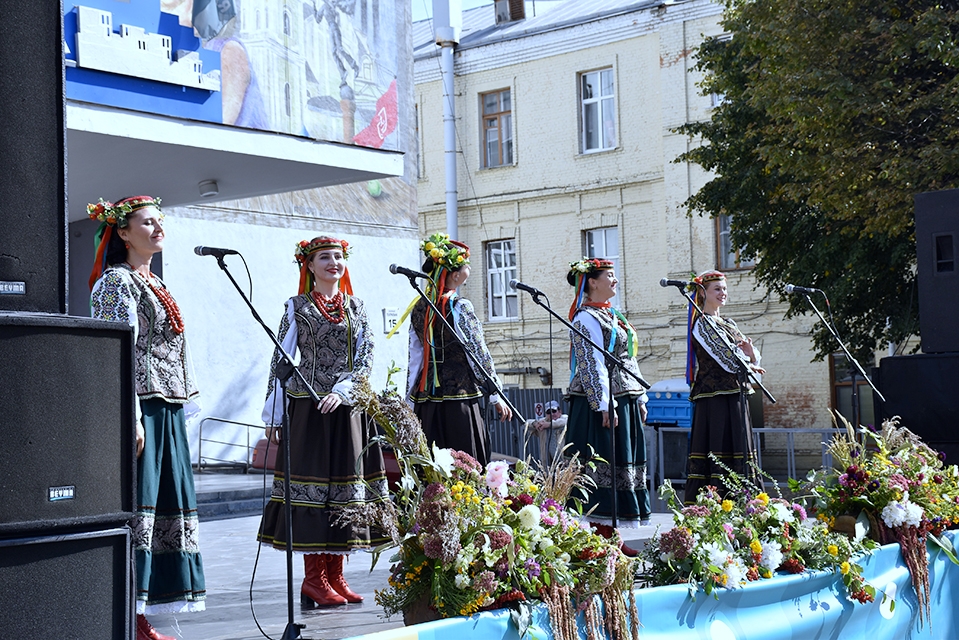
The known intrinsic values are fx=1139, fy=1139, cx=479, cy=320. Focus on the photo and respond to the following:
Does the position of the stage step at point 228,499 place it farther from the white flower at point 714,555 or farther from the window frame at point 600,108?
the window frame at point 600,108

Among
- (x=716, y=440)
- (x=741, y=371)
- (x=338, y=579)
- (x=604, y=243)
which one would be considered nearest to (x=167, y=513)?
(x=338, y=579)

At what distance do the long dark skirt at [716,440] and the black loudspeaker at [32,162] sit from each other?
237 inches

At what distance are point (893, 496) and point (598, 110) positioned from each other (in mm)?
19680

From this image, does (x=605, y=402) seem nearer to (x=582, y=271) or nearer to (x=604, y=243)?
(x=582, y=271)

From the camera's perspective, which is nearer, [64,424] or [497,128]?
[64,424]

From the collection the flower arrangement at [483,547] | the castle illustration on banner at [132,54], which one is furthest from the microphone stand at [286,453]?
the castle illustration on banner at [132,54]

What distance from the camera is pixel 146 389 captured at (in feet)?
14.6

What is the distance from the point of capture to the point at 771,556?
4090mm

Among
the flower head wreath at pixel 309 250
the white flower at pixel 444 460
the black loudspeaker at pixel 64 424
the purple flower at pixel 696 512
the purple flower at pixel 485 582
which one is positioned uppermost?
the flower head wreath at pixel 309 250

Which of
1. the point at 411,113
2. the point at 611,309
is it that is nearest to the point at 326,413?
the point at 611,309

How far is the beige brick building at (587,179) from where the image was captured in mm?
21938

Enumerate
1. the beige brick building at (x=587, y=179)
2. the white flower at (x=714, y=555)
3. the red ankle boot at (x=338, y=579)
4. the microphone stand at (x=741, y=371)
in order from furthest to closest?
the beige brick building at (x=587, y=179) < the microphone stand at (x=741, y=371) < the red ankle boot at (x=338, y=579) < the white flower at (x=714, y=555)

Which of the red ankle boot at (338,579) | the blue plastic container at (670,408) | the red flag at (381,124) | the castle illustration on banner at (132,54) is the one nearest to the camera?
the red ankle boot at (338,579)

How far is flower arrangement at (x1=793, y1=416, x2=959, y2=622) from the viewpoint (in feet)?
15.3
